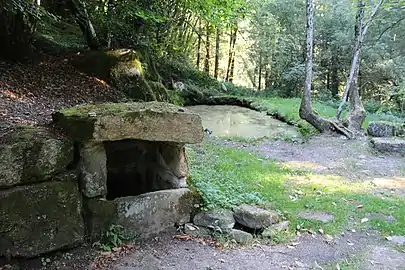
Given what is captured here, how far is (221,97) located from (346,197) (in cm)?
1407

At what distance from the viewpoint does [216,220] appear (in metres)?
4.55

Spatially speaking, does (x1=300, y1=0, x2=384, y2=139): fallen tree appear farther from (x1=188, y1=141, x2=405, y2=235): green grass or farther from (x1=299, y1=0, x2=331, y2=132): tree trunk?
(x1=188, y1=141, x2=405, y2=235): green grass

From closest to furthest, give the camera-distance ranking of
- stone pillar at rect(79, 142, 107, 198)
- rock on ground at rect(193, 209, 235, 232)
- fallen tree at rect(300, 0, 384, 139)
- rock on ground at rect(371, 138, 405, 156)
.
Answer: stone pillar at rect(79, 142, 107, 198)
rock on ground at rect(193, 209, 235, 232)
rock on ground at rect(371, 138, 405, 156)
fallen tree at rect(300, 0, 384, 139)

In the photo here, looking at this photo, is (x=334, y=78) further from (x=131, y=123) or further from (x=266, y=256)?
(x=131, y=123)

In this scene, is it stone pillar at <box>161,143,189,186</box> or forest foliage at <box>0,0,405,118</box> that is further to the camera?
forest foliage at <box>0,0,405,118</box>

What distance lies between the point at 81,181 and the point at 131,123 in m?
0.76

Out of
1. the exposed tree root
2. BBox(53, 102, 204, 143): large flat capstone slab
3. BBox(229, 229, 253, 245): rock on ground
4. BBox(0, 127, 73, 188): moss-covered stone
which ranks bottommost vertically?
BBox(229, 229, 253, 245): rock on ground

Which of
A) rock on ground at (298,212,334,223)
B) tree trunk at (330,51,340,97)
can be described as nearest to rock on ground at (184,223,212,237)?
rock on ground at (298,212,334,223)

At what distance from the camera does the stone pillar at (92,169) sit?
399 centimetres

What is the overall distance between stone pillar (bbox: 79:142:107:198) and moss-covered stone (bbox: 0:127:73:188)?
0.15 metres

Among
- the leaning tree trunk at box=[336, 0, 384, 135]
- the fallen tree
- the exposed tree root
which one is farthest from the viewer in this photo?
the leaning tree trunk at box=[336, 0, 384, 135]

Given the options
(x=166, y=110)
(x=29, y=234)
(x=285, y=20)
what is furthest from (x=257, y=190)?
(x=285, y=20)

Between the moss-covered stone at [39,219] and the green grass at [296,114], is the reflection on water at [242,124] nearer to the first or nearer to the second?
the green grass at [296,114]

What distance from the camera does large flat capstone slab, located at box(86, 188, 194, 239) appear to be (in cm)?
407
